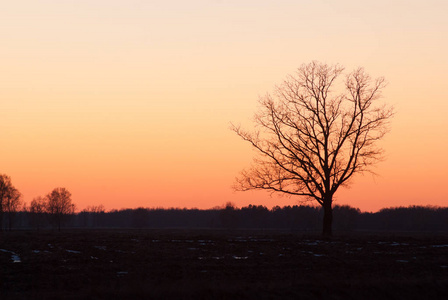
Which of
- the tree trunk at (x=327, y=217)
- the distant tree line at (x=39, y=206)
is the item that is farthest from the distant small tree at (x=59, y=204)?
the tree trunk at (x=327, y=217)

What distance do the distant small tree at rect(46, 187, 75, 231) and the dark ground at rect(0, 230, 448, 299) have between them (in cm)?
11905

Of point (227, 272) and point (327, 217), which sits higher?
point (327, 217)

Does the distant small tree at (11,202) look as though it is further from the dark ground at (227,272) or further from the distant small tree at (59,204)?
the dark ground at (227,272)

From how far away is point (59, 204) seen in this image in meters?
150

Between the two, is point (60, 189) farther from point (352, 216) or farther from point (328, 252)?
point (328, 252)

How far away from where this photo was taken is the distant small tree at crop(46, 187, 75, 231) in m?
142

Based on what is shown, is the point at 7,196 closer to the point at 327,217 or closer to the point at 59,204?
the point at 59,204

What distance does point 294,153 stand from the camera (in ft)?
133

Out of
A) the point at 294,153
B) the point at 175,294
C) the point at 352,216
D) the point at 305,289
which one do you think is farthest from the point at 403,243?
the point at 352,216

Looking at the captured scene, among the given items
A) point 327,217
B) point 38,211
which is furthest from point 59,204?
point 327,217

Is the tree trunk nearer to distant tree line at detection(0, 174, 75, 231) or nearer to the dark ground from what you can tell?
the dark ground

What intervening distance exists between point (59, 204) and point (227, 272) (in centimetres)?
13990

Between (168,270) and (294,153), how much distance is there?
73.2ft

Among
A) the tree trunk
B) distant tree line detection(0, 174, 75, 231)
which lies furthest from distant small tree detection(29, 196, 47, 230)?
the tree trunk
